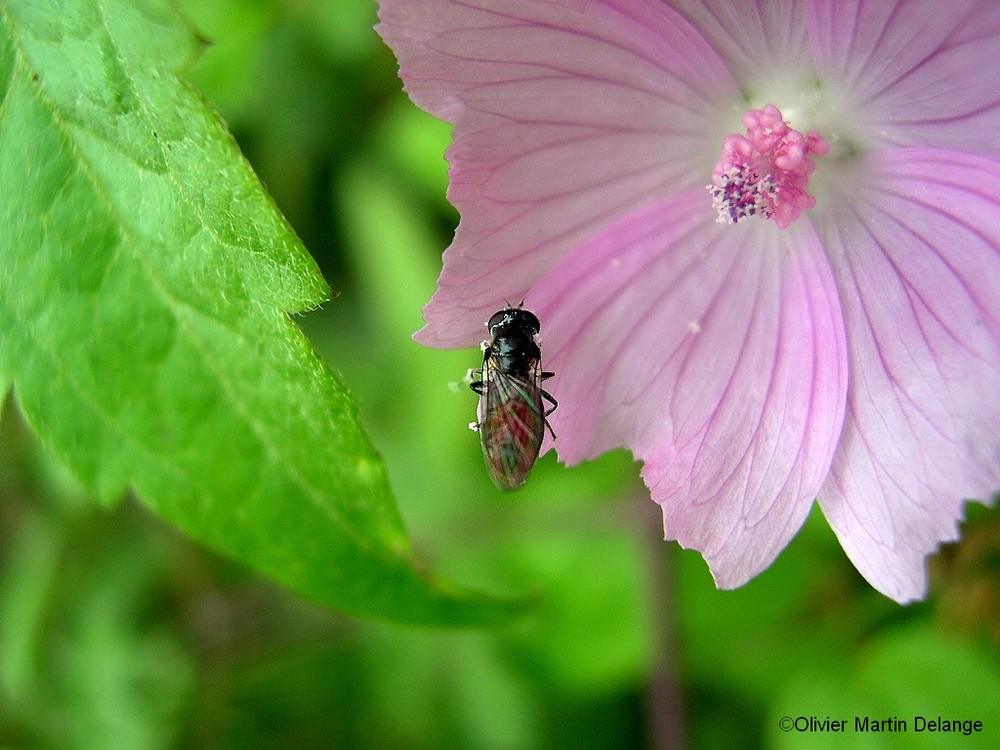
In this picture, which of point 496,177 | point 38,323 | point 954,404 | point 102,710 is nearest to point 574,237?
point 496,177

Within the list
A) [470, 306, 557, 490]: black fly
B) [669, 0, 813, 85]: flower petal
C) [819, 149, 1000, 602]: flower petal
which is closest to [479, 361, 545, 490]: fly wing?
[470, 306, 557, 490]: black fly

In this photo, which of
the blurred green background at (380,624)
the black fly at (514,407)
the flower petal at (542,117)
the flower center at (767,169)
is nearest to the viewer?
the flower petal at (542,117)

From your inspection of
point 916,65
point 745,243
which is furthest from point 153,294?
point 916,65

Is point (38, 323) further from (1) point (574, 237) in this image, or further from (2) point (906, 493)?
(2) point (906, 493)

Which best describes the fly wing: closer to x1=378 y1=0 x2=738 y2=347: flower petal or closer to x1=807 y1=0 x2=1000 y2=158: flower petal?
x1=378 y1=0 x2=738 y2=347: flower petal

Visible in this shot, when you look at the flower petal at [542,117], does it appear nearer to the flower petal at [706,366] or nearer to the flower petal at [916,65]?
the flower petal at [706,366]

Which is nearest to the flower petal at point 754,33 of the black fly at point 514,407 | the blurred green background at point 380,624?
the black fly at point 514,407
